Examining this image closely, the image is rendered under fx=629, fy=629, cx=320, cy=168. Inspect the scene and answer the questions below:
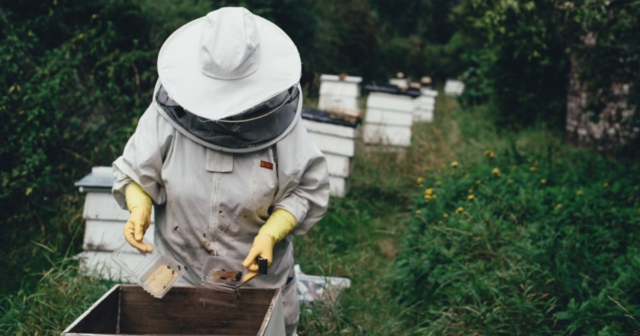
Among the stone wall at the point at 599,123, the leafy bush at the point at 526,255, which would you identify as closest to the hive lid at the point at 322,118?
the leafy bush at the point at 526,255

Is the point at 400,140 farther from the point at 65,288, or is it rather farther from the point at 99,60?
the point at 65,288

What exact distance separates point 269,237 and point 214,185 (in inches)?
12.4

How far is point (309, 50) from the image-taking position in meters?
10.1

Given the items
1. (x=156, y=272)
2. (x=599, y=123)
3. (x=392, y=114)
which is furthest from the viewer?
(x=392, y=114)

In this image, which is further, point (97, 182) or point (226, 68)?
point (97, 182)

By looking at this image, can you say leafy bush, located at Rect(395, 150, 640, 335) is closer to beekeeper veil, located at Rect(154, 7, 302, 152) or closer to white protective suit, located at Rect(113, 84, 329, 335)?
white protective suit, located at Rect(113, 84, 329, 335)

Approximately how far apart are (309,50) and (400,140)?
3.05m

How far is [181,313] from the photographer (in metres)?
2.46

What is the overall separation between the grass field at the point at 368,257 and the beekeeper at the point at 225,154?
3.63 ft

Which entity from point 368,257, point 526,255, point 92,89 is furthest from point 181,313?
point 92,89

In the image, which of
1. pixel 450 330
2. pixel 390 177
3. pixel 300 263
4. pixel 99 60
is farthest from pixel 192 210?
pixel 390 177

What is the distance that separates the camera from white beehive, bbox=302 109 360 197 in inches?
248

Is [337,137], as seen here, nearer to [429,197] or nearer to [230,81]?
[429,197]

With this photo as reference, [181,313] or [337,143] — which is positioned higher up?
[181,313]
